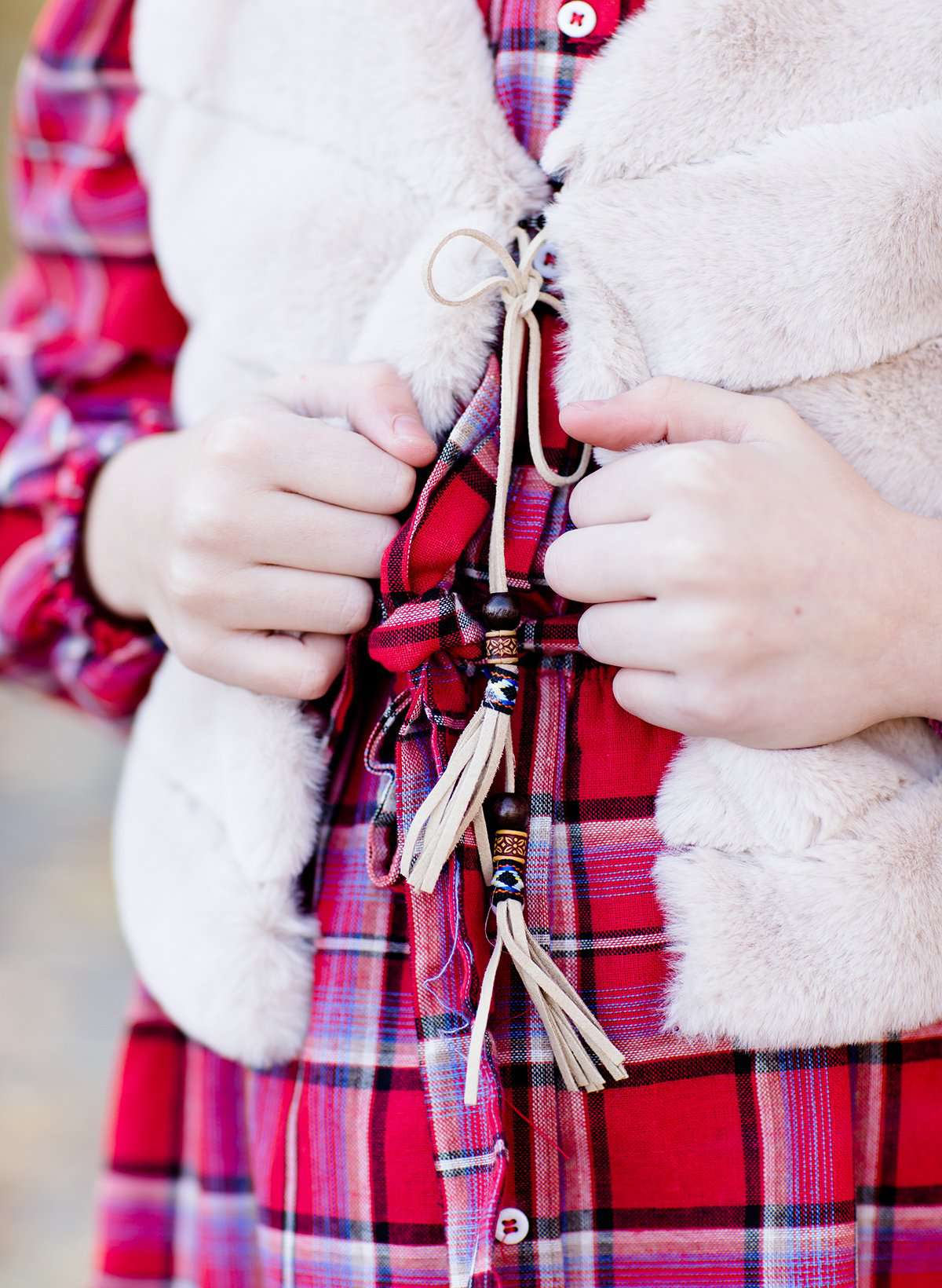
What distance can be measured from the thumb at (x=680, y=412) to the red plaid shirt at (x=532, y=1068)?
2.5 inches

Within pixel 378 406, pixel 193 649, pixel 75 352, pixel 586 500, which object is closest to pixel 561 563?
pixel 586 500

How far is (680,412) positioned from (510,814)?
0.23 m

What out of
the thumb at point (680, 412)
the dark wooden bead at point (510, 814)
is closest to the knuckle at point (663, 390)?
the thumb at point (680, 412)

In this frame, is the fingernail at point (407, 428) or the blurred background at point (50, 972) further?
the blurred background at point (50, 972)

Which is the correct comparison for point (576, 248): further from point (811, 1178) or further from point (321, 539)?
point (811, 1178)

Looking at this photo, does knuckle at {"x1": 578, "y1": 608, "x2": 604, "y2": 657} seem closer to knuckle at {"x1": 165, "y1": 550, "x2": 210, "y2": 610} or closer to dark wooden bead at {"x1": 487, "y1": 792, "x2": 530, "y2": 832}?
dark wooden bead at {"x1": 487, "y1": 792, "x2": 530, "y2": 832}

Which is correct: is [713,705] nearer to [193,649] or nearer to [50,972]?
[193,649]

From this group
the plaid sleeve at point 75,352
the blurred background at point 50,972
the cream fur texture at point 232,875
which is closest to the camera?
the cream fur texture at point 232,875

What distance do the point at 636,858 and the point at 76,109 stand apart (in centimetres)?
75

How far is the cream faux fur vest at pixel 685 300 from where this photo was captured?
508 mm

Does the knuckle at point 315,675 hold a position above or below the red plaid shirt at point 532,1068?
above

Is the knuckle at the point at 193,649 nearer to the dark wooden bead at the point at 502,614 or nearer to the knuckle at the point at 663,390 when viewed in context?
the dark wooden bead at the point at 502,614

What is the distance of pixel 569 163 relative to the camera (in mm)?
551

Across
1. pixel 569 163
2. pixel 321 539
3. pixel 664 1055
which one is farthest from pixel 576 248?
pixel 664 1055
